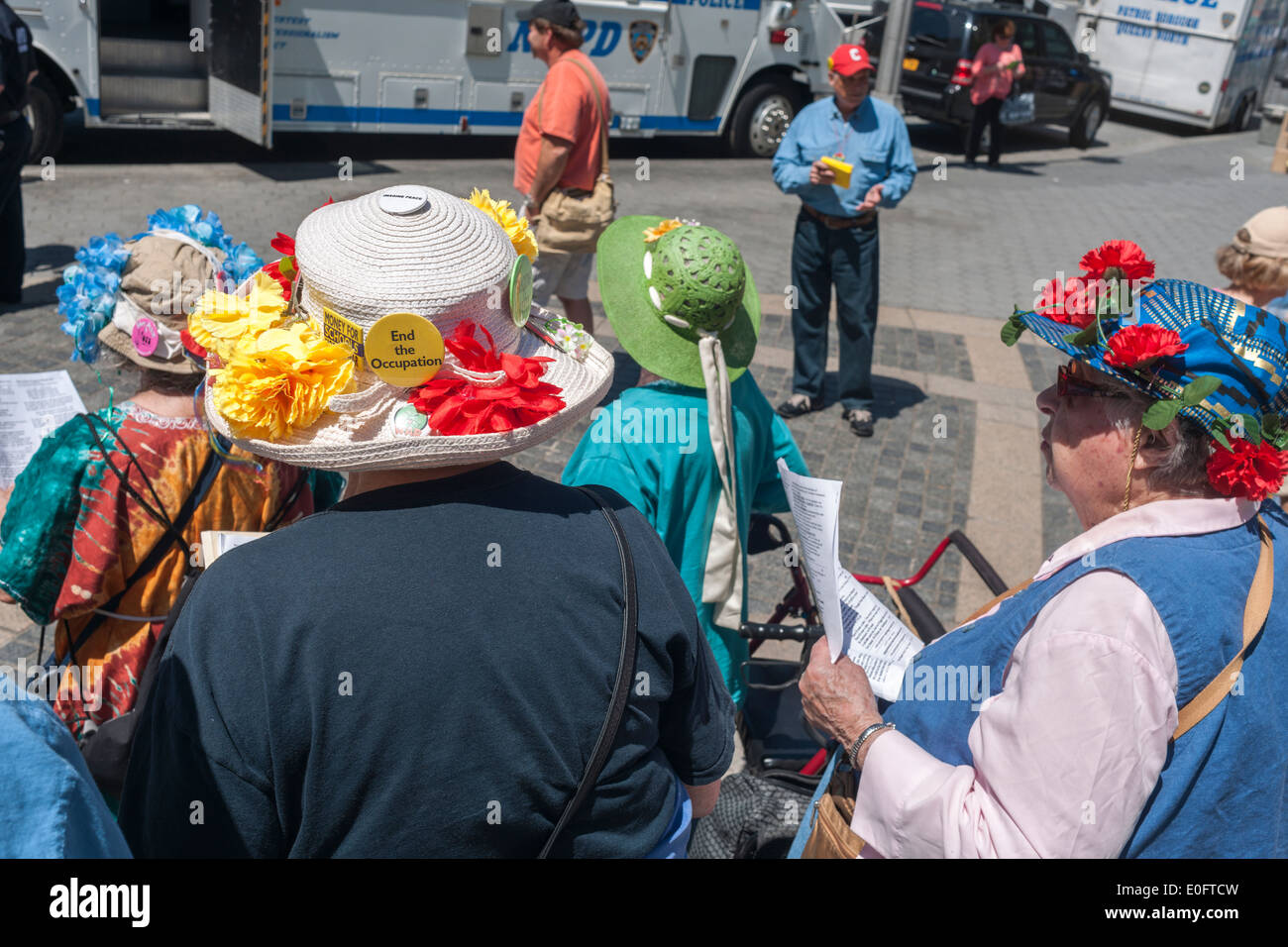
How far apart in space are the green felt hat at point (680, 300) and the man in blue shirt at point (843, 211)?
313cm

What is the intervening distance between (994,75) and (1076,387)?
13554mm

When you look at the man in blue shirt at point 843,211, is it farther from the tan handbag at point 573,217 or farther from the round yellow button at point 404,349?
the round yellow button at point 404,349

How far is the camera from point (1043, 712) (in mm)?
1678

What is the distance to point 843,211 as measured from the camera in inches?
236

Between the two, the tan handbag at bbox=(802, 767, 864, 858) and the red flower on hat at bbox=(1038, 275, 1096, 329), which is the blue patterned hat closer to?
the red flower on hat at bbox=(1038, 275, 1096, 329)

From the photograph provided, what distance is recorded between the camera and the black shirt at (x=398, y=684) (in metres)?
1.45

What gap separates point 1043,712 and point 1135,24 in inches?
826

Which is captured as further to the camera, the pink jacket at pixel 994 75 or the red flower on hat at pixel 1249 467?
the pink jacket at pixel 994 75

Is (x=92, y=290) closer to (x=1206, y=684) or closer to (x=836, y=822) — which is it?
(x=836, y=822)

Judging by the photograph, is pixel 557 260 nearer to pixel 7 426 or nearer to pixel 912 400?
pixel 912 400

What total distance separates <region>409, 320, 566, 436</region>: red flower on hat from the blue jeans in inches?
183

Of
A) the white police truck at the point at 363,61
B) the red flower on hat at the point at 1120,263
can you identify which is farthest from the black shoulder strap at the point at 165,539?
the white police truck at the point at 363,61

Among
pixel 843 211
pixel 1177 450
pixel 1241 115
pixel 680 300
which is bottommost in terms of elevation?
pixel 1241 115

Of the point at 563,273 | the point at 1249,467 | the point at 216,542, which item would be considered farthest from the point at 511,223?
the point at 563,273
